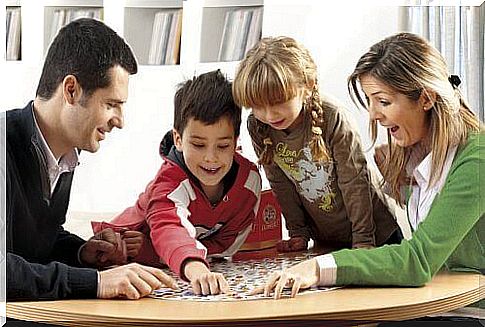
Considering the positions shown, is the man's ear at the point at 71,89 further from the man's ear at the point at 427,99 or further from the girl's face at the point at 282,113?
the man's ear at the point at 427,99

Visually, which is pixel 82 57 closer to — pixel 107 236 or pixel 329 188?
pixel 107 236

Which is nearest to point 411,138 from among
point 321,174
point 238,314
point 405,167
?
point 405,167

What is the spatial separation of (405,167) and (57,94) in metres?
0.57

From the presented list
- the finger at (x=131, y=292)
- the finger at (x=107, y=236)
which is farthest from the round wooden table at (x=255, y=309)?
the finger at (x=107, y=236)

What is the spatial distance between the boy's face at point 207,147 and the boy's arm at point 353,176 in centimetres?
16

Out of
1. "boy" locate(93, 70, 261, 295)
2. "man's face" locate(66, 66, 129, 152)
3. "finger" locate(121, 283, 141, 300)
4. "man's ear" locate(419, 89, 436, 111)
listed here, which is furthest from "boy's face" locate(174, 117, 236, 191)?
"man's ear" locate(419, 89, 436, 111)

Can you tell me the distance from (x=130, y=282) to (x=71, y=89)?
31cm

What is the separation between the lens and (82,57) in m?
1.41

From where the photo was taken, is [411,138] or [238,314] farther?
[411,138]

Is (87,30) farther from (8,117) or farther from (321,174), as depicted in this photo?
(321,174)

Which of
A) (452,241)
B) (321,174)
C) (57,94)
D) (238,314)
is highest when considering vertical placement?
(57,94)

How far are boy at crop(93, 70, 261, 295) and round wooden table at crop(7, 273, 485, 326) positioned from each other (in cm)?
7

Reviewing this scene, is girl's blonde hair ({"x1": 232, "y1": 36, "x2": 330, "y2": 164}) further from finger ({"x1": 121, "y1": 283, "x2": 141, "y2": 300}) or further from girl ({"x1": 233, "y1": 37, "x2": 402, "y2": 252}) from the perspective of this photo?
finger ({"x1": 121, "y1": 283, "x2": 141, "y2": 300})

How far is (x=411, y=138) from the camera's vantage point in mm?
1471
